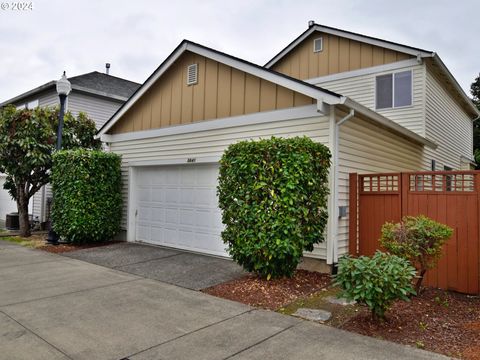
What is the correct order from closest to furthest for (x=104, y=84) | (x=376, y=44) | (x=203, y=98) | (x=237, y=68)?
1. (x=237, y=68)
2. (x=203, y=98)
3. (x=376, y=44)
4. (x=104, y=84)

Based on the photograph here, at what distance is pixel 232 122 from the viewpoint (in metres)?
7.98

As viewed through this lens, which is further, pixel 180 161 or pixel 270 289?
pixel 180 161

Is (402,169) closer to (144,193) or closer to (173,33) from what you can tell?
(144,193)

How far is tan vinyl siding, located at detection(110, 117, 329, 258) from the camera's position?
6.77 metres

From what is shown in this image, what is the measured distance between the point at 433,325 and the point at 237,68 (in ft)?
19.6

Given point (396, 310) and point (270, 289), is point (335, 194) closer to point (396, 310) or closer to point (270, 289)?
point (270, 289)

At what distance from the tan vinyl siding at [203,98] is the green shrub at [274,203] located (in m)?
1.56

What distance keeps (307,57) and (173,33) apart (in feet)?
18.1

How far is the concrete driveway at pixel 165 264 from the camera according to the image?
6277 millimetres

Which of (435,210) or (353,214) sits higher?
(435,210)

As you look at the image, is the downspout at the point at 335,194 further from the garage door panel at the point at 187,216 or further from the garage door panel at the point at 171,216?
the garage door panel at the point at 171,216

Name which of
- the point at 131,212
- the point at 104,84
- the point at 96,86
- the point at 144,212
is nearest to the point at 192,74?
the point at 144,212

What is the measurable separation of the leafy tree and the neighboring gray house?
3439 mm

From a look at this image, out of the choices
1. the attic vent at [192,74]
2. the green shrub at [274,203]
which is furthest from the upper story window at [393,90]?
the green shrub at [274,203]
